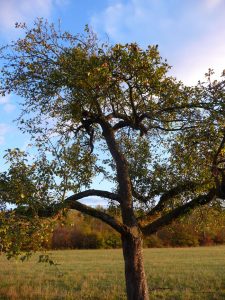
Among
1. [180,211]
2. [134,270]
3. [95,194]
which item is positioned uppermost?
[95,194]

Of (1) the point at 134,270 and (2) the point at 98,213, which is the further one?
(2) the point at 98,213

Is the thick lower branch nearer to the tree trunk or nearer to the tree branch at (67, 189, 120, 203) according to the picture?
the tree branch at (67, 189, 120, 203)

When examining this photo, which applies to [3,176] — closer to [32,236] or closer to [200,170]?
[32,236]

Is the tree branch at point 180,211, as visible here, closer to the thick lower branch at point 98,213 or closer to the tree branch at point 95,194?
the thick lower branch at point 98,213

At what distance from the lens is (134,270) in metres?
16.3

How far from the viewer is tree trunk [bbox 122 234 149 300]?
634 inches

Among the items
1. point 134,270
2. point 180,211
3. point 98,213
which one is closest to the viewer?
point 134,270

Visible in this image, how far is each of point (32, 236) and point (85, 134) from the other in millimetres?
7744

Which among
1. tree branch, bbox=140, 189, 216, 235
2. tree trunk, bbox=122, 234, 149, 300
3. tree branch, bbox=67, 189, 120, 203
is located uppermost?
tree branch, bbox=67, 189, 120, 203

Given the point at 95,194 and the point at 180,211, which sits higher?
the point at 95,194

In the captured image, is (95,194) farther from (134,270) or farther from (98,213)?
(134,270)

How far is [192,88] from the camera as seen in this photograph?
16047mm

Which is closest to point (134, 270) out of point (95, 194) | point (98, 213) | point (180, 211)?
point (98, 213)

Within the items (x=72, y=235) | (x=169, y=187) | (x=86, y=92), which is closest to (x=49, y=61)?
(x=86, y=92)
